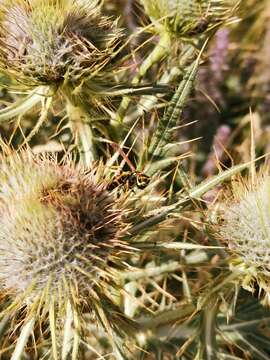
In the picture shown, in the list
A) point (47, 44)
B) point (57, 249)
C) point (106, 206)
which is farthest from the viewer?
point (47, 44)

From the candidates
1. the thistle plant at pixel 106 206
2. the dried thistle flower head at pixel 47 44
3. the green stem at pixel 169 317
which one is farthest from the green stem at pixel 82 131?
the green stem at pixel 169 317

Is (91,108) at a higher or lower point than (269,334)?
higher

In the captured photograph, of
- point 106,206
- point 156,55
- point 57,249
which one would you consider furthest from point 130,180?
point 156,55

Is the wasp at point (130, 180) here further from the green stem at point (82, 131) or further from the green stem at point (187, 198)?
the green stem at point (82, 131)

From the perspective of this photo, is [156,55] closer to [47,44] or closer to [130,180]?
[47,44]

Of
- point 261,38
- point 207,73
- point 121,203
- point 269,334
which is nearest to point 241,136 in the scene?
point 207,73

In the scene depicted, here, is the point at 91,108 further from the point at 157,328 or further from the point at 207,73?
the point at 207,73
